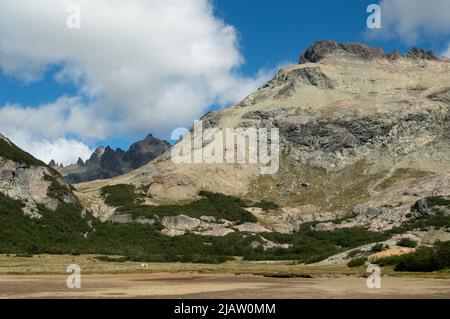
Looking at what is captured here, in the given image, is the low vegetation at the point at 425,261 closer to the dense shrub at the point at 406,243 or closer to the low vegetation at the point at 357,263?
the low vegetation at the point at 357,263

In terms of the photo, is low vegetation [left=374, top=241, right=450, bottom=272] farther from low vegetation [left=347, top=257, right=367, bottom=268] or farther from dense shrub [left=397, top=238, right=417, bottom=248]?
dense shrub [left=397, top=238, right=417, bottom=248]

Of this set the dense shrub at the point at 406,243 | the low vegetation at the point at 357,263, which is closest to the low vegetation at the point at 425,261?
the low vegetation at the point at 357,263

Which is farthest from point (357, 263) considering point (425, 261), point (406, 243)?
point (406, 243)

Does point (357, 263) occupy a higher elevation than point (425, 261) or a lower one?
lower

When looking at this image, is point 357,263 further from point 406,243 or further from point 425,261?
point 406,243

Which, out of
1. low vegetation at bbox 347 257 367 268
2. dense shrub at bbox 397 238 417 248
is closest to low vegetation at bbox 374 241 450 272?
low vegetation at bbox 347 257 367 268

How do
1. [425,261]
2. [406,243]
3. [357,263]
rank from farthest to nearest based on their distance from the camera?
[406,243] < [357,263] < [425,261]

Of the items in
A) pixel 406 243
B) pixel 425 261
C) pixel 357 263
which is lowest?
pixel 357 263

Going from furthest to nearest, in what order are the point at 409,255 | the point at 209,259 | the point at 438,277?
the point at 209,259, the point at 409,255, the point at 438,277

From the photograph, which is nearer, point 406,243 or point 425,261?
point 425,261
